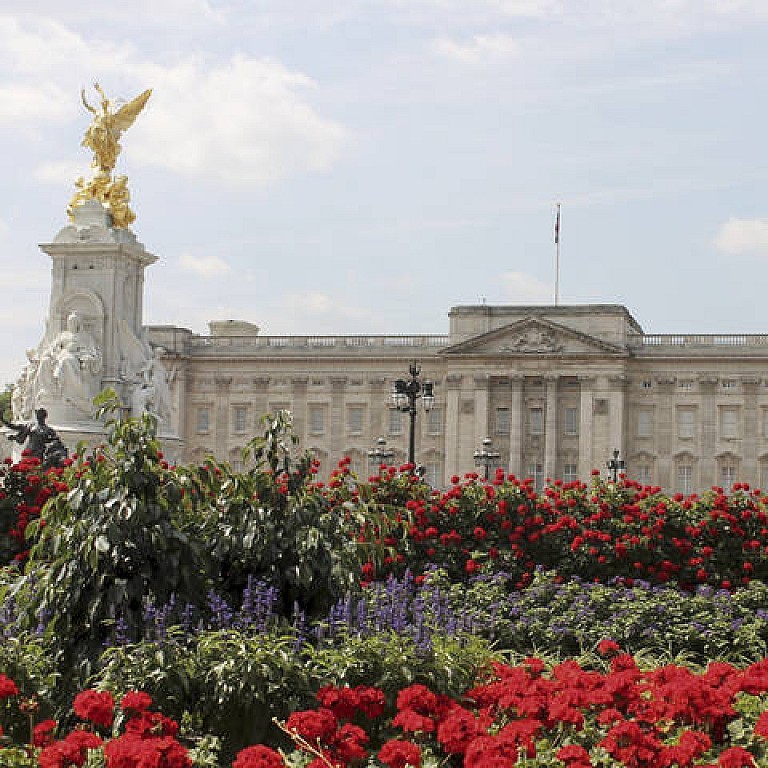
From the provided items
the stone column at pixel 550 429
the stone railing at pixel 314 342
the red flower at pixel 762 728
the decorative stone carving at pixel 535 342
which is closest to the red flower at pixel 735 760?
the red flower at pixel 762 728

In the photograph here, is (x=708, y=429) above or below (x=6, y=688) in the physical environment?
above

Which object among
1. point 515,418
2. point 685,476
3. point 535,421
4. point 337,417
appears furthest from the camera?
point 337,417

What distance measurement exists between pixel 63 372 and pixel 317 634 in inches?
874

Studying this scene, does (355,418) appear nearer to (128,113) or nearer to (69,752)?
(128,113)

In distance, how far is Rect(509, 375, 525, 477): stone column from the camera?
3029 inches

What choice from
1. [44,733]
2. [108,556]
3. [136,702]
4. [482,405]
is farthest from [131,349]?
[482,405]

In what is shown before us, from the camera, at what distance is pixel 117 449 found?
390 inches

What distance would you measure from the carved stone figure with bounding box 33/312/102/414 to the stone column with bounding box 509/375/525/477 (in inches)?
1867

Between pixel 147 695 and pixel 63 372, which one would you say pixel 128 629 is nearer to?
pixel 147 695

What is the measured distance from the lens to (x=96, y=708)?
782 cm

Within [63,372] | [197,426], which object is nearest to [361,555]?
[63,372]

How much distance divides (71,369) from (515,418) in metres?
49.1

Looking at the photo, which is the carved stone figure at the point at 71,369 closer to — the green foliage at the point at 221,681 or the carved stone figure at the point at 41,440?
the carved stone figure at the point at 41,440

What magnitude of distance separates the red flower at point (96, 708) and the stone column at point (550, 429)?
68.6 metres
